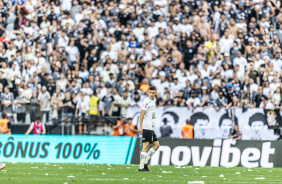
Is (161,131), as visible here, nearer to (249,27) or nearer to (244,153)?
(244,153)

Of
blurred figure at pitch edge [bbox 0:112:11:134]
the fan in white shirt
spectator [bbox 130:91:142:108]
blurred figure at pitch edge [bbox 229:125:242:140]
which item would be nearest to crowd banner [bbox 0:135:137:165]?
blurred figure at pitch edge [bbox 0:112:11:134]

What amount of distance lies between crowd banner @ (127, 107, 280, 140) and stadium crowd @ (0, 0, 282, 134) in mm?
437

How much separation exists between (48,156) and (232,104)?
7.17m

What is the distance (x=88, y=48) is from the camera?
26781mm

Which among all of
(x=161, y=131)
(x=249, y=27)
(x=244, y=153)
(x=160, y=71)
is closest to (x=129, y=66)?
(x=160, y=71)

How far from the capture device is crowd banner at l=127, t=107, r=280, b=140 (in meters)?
22.8

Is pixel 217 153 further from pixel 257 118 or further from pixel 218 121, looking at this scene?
pixel 257 118

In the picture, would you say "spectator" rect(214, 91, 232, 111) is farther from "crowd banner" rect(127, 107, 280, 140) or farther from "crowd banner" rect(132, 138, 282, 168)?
"crowd banner" rect(132, 138, 282, 168)

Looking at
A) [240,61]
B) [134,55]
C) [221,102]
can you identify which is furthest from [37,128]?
[240,61]

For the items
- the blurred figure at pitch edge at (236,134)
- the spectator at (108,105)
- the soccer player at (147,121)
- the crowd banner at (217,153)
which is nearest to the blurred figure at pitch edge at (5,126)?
the spectator at (108,105)

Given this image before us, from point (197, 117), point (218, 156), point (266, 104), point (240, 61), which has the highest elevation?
point (240, 61)

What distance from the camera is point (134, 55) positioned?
2617 centimetres

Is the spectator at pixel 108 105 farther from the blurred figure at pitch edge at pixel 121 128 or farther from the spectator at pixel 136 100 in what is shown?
the blurred figure at pitch edge at pixel 121 128

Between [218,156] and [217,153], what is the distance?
106mm
